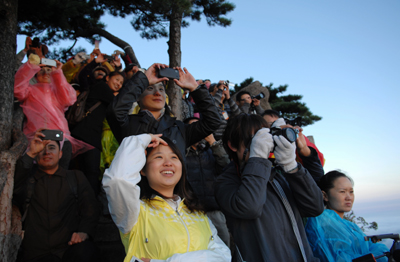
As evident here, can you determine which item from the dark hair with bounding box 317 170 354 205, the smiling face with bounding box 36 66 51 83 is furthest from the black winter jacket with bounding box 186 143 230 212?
the smiling face with bounding box 36 66 51 83

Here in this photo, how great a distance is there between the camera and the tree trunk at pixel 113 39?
8.24 m

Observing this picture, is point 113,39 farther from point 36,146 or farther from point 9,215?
point 9,215

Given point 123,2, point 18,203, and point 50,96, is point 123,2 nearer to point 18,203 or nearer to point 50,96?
point 50,96

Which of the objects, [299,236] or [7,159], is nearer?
[299,236]

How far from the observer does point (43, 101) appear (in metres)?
4.13

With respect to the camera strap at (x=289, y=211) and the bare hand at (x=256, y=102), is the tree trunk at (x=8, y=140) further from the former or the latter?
the bare hand at (x=256, y=102)

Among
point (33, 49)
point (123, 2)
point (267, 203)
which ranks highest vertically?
point (123, 2)

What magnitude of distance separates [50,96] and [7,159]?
1389 mm

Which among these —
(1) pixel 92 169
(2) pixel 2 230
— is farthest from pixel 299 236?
(1) pixel 92 169

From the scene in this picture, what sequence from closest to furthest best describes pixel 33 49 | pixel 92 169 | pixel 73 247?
pixel 73 247
pixel 92 169
pixel 33 49

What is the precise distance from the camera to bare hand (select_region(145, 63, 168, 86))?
300 centimetres

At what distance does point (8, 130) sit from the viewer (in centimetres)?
341

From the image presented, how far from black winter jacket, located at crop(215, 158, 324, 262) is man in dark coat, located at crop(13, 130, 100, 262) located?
152cm

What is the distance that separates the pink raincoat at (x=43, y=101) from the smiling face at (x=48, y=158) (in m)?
0.53
